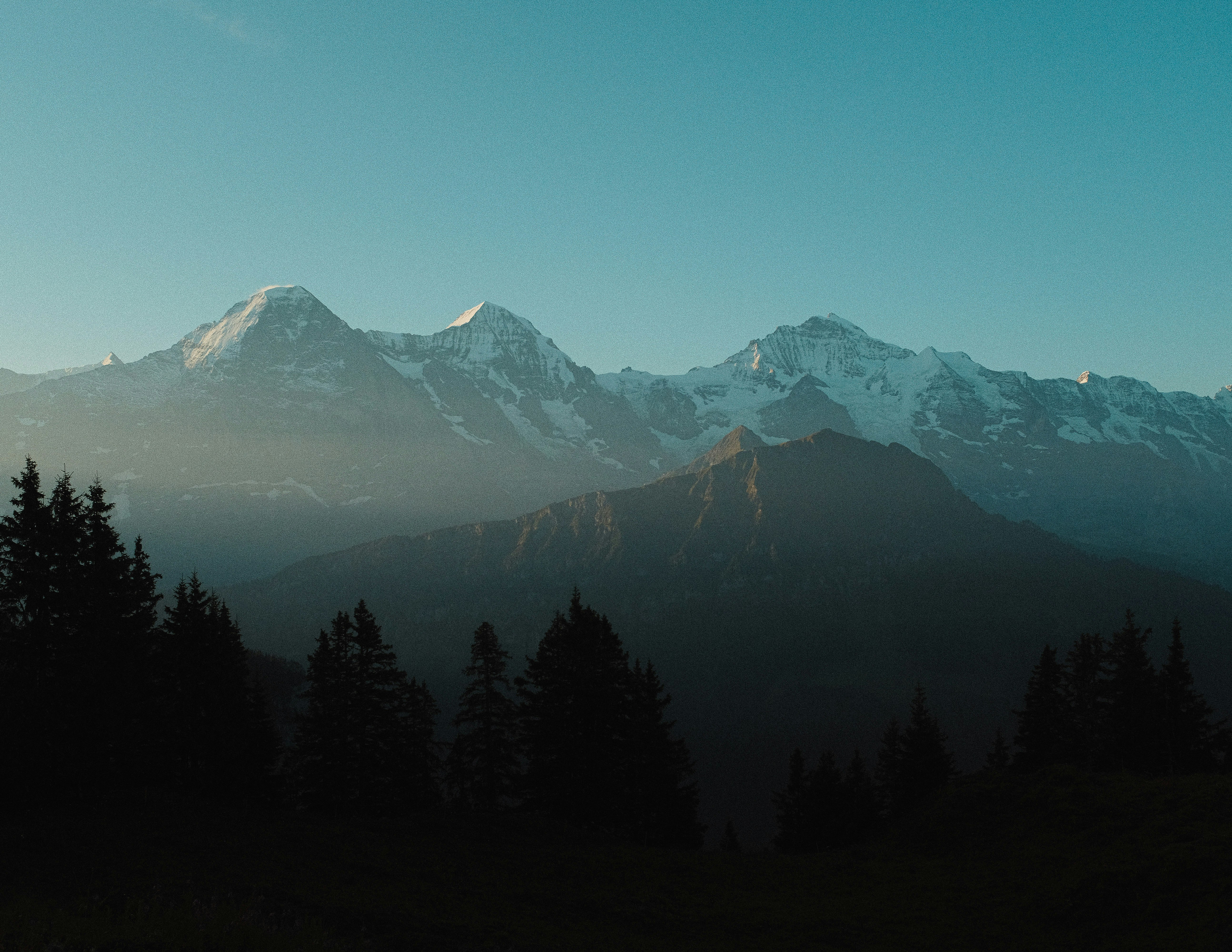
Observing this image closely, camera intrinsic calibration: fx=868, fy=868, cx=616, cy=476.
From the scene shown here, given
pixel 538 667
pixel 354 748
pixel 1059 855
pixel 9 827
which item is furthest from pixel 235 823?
pixel 1059 855

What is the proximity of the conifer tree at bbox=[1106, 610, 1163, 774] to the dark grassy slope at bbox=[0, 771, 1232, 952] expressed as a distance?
1615 centimetres

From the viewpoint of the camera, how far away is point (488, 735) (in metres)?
54.8

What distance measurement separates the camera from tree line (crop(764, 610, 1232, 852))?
63.8 m

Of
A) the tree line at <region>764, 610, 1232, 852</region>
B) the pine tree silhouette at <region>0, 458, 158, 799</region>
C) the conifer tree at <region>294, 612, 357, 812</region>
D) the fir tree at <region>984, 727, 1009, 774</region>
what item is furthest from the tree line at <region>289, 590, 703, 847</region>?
the fir tree at <region>984, 727, 1009, 774</region>

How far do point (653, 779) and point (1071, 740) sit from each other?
3459 centimetres

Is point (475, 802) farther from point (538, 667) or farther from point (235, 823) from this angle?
point (235, 823)

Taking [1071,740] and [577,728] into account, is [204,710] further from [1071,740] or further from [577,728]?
[1071,740]

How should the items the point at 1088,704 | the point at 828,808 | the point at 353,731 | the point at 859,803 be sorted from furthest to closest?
the point at 828,808 < the point at 859,803 < the point at 1088,704 < the point at 353,731

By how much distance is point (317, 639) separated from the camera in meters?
50.9

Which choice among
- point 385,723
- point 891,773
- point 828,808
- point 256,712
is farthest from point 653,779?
point 891,773

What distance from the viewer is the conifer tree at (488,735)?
54344 mm

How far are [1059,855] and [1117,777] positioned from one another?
12.2 meters

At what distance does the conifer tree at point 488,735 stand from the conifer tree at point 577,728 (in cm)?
117

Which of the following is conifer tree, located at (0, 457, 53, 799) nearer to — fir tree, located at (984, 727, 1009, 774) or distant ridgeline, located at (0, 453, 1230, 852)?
distant ridgeline, located at (0, 453, 1230, 852)
